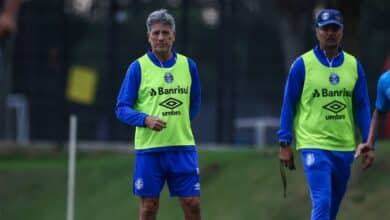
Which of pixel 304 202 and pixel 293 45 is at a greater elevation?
pixel 293 45

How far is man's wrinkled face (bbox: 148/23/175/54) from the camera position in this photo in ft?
38.4

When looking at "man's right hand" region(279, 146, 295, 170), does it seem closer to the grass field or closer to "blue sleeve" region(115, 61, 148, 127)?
"blue sleeve" region(115, 61, 148, 127)

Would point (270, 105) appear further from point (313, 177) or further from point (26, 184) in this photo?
point (313, 177)

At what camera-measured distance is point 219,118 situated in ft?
78.3

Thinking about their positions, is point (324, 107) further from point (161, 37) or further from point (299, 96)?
point (161, 37)

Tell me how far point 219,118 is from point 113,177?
12.5 ft

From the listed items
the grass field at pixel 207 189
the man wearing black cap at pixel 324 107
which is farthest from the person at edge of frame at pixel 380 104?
the grass field at pixel 207 189

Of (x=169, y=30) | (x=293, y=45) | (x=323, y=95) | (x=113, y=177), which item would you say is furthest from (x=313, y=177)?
(x=293, y=45)

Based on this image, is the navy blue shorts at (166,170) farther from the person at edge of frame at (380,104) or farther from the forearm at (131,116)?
the person at edge of frame at (380,104)

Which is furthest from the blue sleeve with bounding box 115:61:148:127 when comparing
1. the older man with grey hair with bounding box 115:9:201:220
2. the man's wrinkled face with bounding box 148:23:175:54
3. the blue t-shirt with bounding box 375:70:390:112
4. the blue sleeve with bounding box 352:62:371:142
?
the blue t-shirt with bounding box 375:70:390:112

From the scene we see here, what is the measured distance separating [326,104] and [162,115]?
138cm

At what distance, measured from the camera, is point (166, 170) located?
11883 millimetres

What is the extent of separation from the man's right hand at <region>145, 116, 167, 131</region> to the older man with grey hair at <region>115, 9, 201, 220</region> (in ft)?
1.08

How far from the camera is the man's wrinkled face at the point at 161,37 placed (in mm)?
11711
